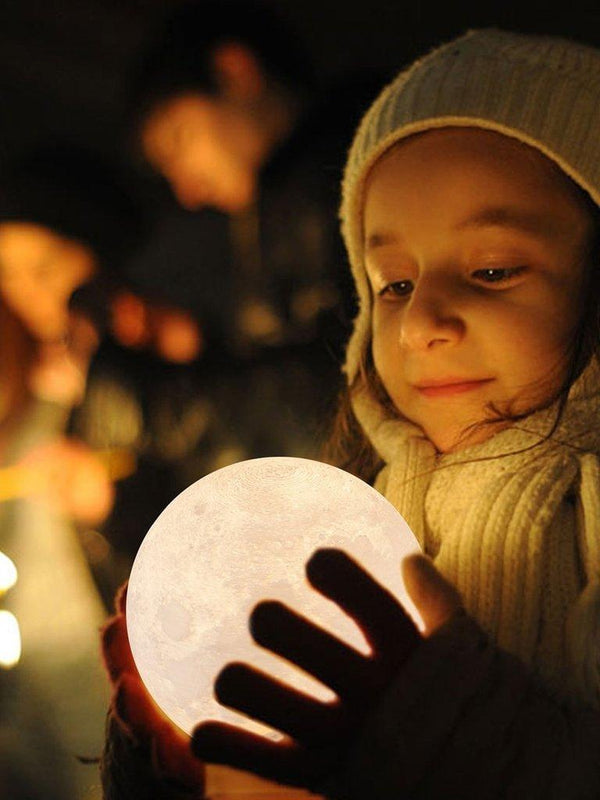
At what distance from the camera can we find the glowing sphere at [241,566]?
515 millimetres

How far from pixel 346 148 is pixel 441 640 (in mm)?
869

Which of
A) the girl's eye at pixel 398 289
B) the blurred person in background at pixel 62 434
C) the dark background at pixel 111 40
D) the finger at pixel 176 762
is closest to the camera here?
the finger at pixel 176 762

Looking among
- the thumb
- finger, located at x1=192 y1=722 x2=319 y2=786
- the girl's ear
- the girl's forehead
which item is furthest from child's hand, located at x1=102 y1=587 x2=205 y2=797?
the girl's ear

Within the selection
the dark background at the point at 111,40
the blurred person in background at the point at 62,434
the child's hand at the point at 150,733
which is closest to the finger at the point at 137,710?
the child's hand at the point at 150,733

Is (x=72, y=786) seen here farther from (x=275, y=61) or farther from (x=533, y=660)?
(x=275, y=61)

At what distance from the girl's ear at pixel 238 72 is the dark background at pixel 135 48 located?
0.24 metres

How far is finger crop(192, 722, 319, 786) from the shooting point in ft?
1.64

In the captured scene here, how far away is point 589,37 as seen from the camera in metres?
1.59

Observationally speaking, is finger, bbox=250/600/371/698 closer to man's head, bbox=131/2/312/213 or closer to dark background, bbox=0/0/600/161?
man's head, bbox=131/2/312/213

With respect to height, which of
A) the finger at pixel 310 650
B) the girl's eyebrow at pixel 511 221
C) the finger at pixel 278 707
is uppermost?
the girl's eyebrow at pixel 511 221

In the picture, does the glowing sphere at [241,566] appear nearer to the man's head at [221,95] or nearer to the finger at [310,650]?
the finger at [310,650]

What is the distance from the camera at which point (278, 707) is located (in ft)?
1.62

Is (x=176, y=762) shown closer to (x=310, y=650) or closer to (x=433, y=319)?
(x=310, y=650)

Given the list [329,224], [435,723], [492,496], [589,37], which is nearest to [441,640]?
[435,723]
